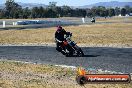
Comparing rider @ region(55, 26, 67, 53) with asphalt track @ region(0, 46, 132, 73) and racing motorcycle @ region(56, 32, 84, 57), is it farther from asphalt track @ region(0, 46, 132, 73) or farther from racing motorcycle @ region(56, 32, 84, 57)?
asphalt track @ region(0, 46, 132, 73)

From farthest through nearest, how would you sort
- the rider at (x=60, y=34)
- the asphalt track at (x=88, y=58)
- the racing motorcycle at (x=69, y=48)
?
the rider at (x=60, y=34)
the racing motorcycle at (x=69, y=48)
the asphalt track at (x=88, y=58)

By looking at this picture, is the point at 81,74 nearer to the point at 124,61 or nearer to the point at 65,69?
the point at 65,69

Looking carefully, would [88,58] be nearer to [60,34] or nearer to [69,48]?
[69,48]

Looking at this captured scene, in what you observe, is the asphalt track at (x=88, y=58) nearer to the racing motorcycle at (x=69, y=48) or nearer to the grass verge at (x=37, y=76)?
the racing motorcycle at (x=69, y=48)

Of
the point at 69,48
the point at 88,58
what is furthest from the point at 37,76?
the point at 69,48

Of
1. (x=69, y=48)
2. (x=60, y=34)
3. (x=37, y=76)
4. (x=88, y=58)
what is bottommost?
(x=88, y=58)

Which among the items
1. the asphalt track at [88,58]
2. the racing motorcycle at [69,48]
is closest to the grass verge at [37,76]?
the asphalt track at [88,58]

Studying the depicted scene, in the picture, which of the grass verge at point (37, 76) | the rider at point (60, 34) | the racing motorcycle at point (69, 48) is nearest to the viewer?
the grass verge at point (37, 76)

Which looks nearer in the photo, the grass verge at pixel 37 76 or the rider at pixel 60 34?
the grass verge at pixel 37 76

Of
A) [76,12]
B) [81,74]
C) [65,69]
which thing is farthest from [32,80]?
[76,12]

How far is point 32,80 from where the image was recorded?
13562mm

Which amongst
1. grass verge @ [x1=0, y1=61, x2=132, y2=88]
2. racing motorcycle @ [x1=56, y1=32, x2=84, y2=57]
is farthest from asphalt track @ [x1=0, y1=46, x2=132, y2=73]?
grass verge @ [x1=0, y1=61, x2=132, y2=88]

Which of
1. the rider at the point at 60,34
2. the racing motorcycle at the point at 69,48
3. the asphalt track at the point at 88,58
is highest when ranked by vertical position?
the rider at the point at 60,34

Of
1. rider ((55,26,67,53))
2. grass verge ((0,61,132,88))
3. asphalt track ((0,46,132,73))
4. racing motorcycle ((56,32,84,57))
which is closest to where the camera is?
grass verge ((0,61,132,88))
